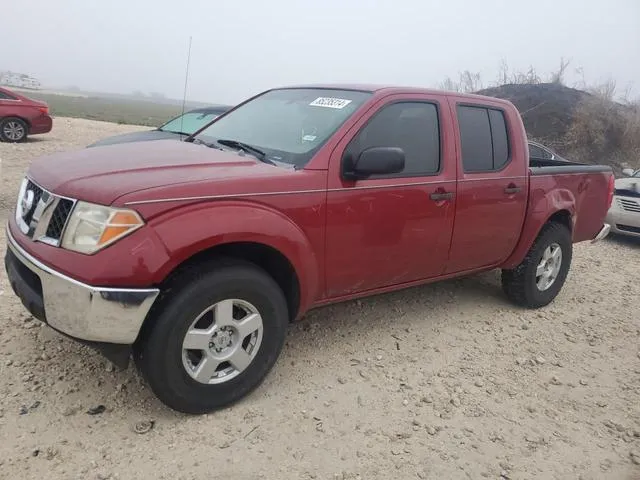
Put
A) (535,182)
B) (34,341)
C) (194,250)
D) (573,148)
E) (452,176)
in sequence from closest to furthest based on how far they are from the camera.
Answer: (194,250), (34,341), (452,176), (535,182), (573,148)

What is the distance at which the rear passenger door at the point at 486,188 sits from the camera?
4000mm

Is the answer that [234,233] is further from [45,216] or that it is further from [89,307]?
[45,216]

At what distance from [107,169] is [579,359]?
360 centimetres

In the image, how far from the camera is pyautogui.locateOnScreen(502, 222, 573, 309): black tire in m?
4.75

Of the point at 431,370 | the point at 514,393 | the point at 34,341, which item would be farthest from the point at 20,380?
the point at 514,393

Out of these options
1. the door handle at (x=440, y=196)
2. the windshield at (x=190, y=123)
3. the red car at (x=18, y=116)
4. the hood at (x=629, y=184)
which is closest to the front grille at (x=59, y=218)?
the door handle at (x=440, y=196)

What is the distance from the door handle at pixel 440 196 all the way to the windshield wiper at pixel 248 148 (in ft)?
3.90

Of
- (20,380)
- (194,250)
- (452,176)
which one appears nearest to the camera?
(194,250)

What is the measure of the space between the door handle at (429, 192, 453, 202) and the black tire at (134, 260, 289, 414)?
52.7 inches

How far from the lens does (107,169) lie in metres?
2.79

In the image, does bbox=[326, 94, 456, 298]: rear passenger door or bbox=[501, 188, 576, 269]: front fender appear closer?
bbox=[326, 94, 456, 298]: rear passenger door

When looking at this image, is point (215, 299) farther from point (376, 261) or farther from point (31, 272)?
point (376, 261)

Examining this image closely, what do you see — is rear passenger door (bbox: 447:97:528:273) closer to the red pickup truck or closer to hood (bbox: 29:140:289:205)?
the red pickup truck

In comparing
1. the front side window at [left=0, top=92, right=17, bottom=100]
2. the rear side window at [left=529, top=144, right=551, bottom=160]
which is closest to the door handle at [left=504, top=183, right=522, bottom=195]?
the rear side window at [left=529, top=144, right=551, bottom=160]
